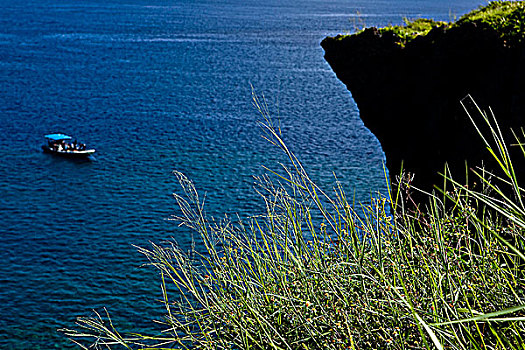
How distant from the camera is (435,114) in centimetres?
1820

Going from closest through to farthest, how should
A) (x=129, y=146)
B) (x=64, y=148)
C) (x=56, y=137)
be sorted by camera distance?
(x=64, y=148) < (x=56, y=137) < (x=129, y=146)

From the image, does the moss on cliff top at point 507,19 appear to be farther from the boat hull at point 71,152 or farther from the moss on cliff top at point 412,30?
the boat hull at point 71,152

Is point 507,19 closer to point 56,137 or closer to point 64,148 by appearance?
point 64,148

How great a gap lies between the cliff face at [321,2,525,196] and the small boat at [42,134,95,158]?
3226 centimetres

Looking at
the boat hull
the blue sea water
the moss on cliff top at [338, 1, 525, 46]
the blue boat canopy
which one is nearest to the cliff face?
the moss on cliff top at [338, 1, 525, 46]

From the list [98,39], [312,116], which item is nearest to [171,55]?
[98,39]

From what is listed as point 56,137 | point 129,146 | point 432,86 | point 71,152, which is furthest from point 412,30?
point 56,137

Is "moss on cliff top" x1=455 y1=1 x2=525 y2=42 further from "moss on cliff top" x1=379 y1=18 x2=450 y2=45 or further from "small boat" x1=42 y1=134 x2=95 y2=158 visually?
"small boat" x1=42 y1=134 x2=95 y2=158

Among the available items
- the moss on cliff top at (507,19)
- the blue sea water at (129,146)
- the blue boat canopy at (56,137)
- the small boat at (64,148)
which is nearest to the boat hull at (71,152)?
the small boat at (64,148)

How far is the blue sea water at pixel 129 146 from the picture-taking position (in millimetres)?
29484

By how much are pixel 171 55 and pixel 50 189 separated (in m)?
54.9

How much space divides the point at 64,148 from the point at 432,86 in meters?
37.2

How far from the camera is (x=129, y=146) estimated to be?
5106 cm

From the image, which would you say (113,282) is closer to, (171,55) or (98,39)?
(171,55)
